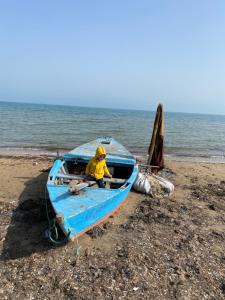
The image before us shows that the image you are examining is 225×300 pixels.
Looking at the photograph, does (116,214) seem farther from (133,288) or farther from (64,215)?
(133,288)

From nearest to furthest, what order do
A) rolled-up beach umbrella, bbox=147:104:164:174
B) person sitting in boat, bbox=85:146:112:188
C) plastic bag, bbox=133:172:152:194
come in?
person sitting in boat, bbox=85:146:112:188 < plastic bag, bbox=133:172:152:194 < rolled-up beach umbrella, bbox=147:104:164:174

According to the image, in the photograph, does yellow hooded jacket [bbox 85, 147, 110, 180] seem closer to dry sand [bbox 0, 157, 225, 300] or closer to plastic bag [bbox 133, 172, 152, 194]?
dry sand [bbox 0, 157, 225, 300]

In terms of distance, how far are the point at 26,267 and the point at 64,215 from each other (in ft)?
3.92

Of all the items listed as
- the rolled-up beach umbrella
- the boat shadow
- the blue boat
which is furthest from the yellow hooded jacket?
the rolled-up beach umbrella

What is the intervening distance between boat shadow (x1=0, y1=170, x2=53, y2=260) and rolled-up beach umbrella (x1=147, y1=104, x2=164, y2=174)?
15.4 feet

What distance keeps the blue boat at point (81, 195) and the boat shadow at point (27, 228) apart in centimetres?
84

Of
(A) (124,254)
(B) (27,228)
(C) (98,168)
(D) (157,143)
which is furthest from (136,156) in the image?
(A) (124,254)

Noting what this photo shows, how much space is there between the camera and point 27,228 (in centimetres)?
749

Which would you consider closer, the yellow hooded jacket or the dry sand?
the dry sand

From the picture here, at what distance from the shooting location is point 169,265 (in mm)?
6234

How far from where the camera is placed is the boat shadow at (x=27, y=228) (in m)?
6.46

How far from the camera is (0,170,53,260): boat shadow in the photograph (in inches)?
254

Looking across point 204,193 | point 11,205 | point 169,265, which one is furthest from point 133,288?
point 204,193

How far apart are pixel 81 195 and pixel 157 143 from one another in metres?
5.98
